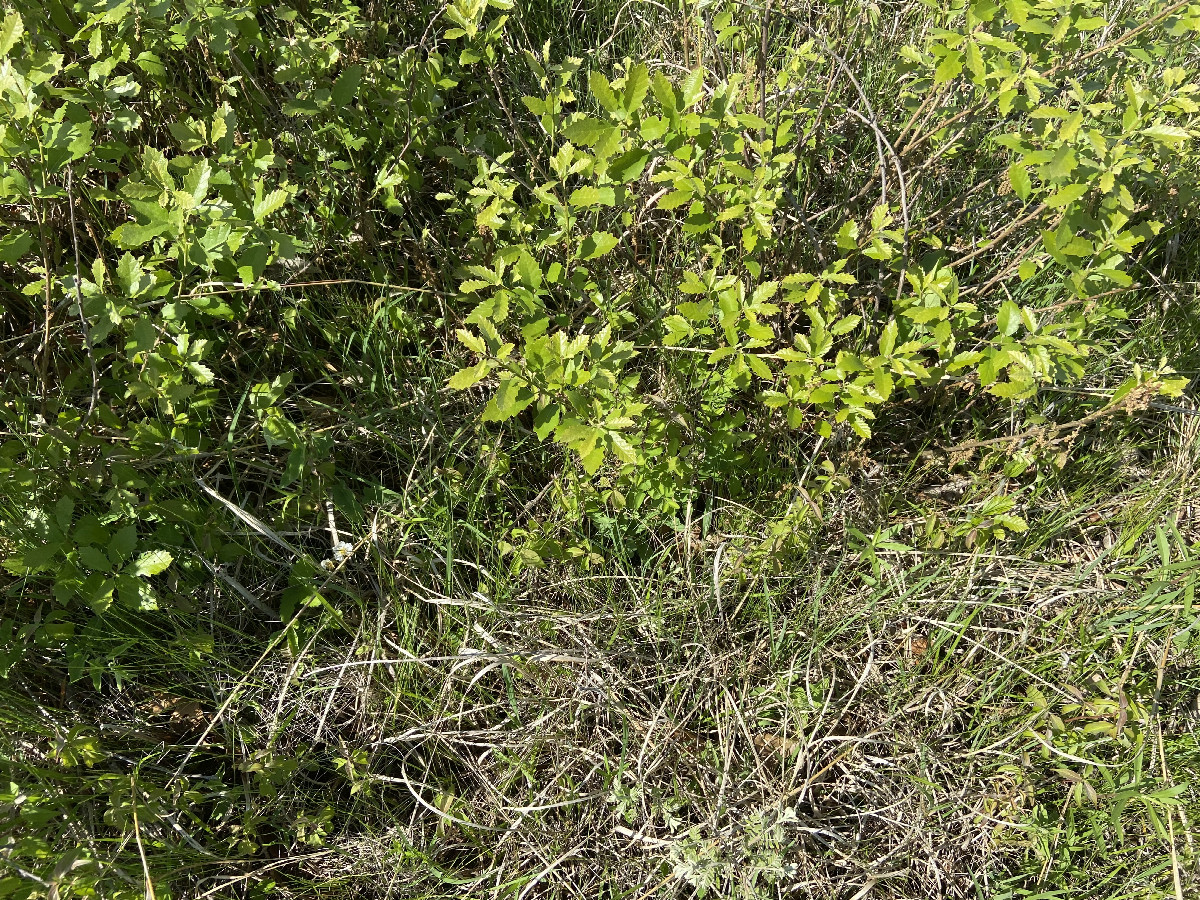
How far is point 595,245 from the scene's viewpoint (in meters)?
1.94

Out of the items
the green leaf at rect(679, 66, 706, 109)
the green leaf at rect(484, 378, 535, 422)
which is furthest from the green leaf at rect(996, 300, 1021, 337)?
the green leaf at rect(484, 378, 535, 422)

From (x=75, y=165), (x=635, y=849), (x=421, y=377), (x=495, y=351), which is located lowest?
(x=635, y=849)

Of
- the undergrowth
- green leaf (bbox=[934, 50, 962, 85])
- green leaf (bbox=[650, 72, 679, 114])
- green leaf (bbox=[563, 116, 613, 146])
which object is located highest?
green leaf (bbox=[650, 72, 679, 114])

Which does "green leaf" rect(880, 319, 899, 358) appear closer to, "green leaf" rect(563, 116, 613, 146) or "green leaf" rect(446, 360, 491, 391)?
"green leaf" rect(563, 116, 613, 146)

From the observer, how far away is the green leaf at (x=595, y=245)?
1.86 meters

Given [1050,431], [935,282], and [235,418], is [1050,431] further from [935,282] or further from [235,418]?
[235,418]

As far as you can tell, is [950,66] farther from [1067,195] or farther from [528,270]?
[528,270]

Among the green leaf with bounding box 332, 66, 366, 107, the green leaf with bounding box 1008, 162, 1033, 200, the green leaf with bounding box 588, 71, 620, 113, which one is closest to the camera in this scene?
the green leaf with bounding box 588, 71, 620, 113

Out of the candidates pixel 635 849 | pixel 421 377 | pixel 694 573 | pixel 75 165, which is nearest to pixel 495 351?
pixel 421 377

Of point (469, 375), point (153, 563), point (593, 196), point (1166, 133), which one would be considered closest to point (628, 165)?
point (593, 196)

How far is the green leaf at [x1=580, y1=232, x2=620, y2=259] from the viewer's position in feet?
6.10

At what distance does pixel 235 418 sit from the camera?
2070 mm

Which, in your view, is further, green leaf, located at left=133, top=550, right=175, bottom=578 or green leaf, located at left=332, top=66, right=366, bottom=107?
green leaf, located at left=332, top=66, right=366, bottom=107

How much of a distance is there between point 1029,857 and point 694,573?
3.24ft
